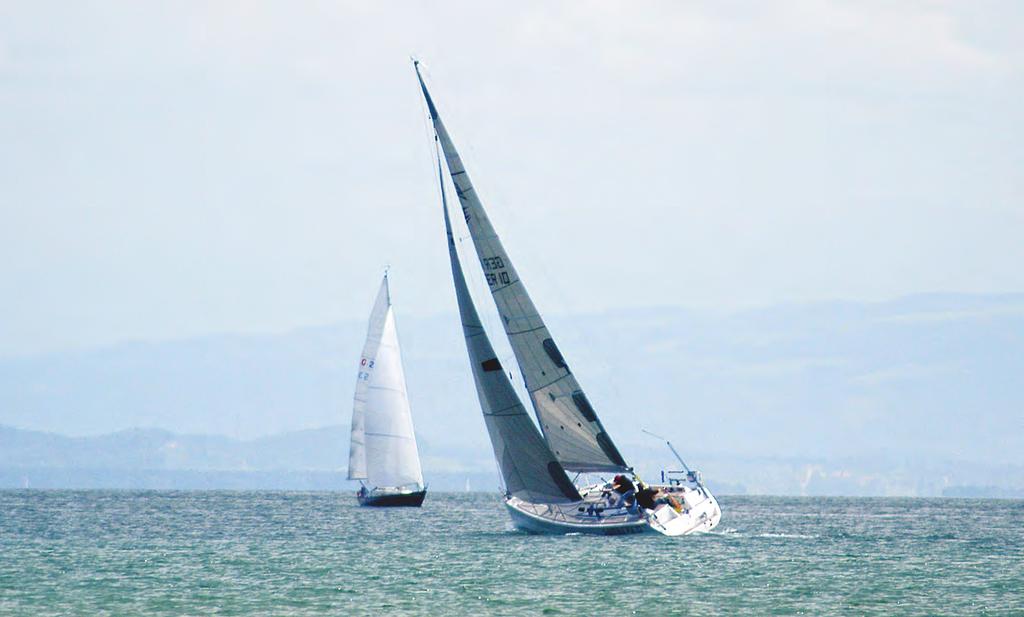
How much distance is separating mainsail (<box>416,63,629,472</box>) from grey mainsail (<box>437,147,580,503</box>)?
93 cm

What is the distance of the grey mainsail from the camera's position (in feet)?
214

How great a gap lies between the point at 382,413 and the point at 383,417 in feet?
1.14

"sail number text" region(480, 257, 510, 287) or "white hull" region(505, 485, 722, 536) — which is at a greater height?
"sail number text" region(480, 257, 510, 287)

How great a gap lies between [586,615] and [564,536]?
24.9 meters

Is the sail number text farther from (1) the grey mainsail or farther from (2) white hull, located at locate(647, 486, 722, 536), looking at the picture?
(2) white hull, located at locate(647, 486, 722, 536)

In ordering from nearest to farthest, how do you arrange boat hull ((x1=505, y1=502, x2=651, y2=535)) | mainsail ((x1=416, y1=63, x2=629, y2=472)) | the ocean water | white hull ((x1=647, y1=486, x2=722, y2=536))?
the ocean water < mainsail ((x1=416, y1=63, x2=629, y2=472)) < boat hull ((x1=505, y1=502, x2=651, y2=535)) < white hull ((x1=647, y1=486, x2=722, y2=536))

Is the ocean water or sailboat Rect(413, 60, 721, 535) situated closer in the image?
the ocean water

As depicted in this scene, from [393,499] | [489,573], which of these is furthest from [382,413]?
[489,573]

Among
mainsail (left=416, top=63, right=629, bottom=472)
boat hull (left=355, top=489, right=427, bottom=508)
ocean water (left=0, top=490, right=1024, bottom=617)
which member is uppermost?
mainsail (left=416, top=63, right=629, bottom=472)

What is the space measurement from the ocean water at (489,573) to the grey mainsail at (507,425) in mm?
2318

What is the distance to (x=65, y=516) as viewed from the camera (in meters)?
107

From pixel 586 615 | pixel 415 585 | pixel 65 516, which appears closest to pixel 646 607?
pixel 586 615

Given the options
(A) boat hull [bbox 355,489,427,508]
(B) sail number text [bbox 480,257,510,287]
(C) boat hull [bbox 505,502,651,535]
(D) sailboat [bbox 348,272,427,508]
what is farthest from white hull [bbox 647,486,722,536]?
(A) boat hull [bbox 355,489,427,508]

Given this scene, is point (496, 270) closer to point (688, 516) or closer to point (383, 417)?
point (688, 516)
